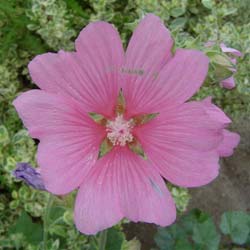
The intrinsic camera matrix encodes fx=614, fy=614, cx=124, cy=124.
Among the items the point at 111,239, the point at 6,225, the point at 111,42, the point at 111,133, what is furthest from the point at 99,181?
the point at 6,225

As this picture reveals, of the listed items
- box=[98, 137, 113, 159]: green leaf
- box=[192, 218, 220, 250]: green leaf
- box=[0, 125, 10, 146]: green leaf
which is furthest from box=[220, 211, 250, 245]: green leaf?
box=[98, 137, 113, 159]: green leaf

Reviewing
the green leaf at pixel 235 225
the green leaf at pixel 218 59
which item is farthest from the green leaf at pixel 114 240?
the green leaf at pixel 218 59

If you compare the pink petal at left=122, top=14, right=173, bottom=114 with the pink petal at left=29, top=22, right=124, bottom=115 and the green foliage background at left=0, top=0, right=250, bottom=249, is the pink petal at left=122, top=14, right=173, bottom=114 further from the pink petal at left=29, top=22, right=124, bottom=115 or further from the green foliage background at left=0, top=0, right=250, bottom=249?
the green foliage background at left=0, top=0, right=250, bottom=249

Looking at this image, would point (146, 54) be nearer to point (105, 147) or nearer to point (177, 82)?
point (177, 82)

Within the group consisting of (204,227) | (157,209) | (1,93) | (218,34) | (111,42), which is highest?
(111,42)

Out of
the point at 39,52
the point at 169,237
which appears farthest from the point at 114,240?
the point at 39,52

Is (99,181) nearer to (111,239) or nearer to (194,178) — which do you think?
(194,178)
